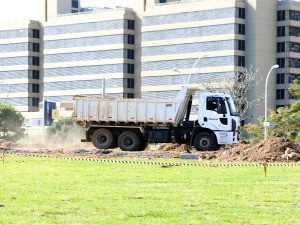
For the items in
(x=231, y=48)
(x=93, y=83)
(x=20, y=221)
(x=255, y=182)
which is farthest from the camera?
(x=93, y=83)

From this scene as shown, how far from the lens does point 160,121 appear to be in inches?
2025

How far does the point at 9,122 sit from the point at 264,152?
80596 millimetres

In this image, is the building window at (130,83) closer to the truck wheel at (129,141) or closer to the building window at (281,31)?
the building window at (281,31)

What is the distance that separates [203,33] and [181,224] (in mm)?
124763

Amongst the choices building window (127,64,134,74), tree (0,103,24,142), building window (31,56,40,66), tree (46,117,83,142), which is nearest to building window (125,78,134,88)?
building window (127,64,134,74)

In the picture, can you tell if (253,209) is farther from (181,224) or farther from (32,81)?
(32,81)

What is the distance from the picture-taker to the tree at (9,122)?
4694 inches

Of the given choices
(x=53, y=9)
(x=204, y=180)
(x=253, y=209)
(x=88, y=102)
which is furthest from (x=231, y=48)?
(x=253, y=209)

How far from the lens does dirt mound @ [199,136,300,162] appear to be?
1719 inches

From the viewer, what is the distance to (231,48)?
444 ft

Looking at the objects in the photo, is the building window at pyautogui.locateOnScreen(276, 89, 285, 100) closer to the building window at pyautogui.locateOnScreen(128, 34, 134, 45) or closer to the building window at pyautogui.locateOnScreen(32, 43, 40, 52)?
the building window at pyautogui.locateOnScreen(128, 34, 134, 45)

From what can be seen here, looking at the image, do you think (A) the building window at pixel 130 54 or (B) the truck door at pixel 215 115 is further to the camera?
(A) the building window at pixel 130 54

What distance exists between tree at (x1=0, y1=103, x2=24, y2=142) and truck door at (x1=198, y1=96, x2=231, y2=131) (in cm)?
6998

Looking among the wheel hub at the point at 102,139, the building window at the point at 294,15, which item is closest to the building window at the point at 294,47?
the building window at the point at 294,15
